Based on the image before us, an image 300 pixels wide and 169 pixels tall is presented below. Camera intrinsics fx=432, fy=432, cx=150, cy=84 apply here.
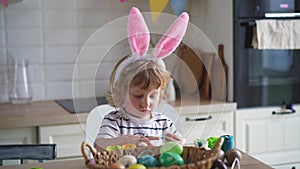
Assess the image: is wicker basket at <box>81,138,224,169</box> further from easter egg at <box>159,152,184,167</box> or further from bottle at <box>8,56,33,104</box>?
bottle at <box>8,56,33,104</box>

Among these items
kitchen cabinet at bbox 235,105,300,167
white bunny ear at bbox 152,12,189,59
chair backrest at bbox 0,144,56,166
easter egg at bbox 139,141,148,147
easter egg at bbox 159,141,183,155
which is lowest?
kitchen cabinet at bbox 235,105,300,167

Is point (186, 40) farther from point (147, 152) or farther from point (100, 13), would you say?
point (147, 152)

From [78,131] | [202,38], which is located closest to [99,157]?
[78,131]

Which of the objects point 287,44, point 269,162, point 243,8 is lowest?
point 269,162

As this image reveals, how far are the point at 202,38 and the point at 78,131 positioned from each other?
0.99m

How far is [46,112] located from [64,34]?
1.97ft

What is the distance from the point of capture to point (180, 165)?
3.43ft

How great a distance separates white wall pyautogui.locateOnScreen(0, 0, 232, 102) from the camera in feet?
8.30

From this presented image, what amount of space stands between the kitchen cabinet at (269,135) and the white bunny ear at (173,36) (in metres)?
1.15

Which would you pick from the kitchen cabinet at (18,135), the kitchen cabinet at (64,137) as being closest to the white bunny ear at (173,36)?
the kitchen cabinet at (64,137)

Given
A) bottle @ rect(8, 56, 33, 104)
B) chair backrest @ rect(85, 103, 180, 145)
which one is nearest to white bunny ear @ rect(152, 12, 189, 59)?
chair backrest @ rect(85, 103, 180, 145)

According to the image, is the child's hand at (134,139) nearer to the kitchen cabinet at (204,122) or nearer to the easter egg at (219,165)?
the easter egg at (219,165)

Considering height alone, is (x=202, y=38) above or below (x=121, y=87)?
above

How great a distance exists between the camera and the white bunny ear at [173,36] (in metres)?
1.37
